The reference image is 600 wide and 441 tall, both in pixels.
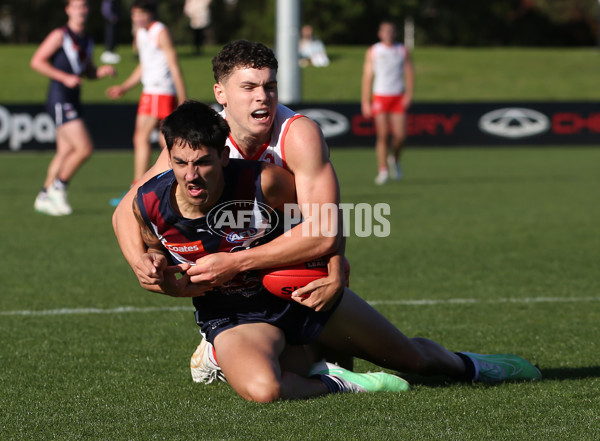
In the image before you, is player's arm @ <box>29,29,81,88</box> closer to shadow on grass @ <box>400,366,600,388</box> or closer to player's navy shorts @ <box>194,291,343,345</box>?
player's navy shorts @ <box>194,291,343,345</box>

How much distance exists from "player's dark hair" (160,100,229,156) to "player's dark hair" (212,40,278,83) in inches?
13.1

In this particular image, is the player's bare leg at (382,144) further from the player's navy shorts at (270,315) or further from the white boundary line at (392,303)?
the player's navy shorts at (270,315)

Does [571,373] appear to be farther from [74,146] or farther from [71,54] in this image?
[71,54]

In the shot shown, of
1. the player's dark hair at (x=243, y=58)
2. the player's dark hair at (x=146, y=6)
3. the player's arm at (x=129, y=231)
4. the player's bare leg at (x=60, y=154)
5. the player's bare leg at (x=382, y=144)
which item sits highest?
the player's dark hair at (x=243, y=58)

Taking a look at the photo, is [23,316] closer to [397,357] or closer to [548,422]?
[397,357]

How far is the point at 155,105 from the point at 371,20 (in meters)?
39.1

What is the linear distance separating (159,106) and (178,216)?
22.2 feet

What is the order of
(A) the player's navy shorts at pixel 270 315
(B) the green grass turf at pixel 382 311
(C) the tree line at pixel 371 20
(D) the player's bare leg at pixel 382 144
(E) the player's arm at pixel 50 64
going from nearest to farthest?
(B) the green grass turf at pixel 382 311 < (A) the player's navy shorts at pixel 270 315 < (E) the player's arm at pixel 50 64 < (D) the player's bare leg at pixel 382 144 < (C) the tree line at pixel 371 20

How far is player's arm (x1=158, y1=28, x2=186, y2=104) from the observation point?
1025 centimetres

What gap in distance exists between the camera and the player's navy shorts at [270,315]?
4.31 meters

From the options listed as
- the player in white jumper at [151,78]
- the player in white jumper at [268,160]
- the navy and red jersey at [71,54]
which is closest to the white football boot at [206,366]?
the player in white jumper at [268,160]

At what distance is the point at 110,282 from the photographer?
6.94m

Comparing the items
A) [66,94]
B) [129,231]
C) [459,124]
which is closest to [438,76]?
[459,124]

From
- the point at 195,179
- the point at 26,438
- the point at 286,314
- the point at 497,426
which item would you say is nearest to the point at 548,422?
the point at 497,426
